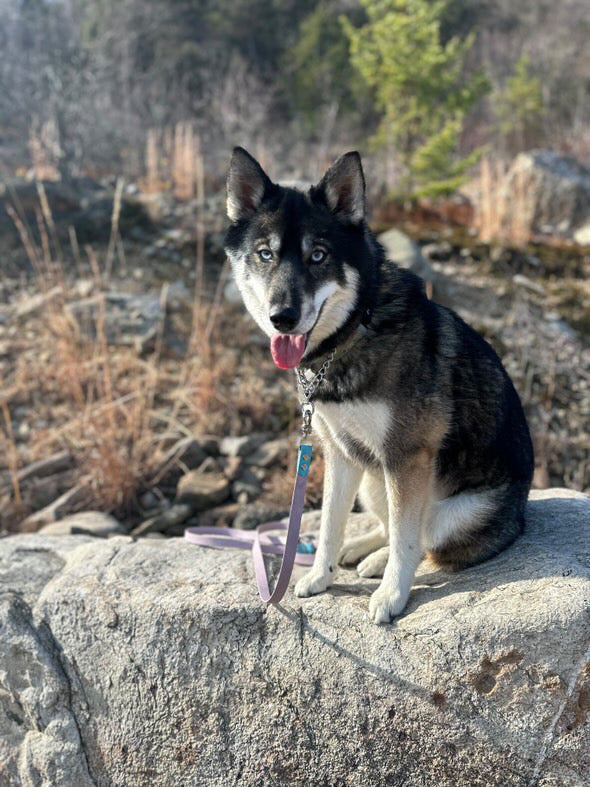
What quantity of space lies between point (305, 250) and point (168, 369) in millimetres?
4367

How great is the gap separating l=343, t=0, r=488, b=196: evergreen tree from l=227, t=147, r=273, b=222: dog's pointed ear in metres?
9.45

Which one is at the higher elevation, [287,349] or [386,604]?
[287,349]

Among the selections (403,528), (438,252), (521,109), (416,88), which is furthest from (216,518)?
(521,109)

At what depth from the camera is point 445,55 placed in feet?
41.5

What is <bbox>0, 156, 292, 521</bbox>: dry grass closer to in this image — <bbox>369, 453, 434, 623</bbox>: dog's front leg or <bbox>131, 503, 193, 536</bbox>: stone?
<bbox>131, 503, 193, 536</bbox>: stone

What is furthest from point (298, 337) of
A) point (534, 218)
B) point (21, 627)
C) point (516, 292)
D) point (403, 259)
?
point (534, 218)

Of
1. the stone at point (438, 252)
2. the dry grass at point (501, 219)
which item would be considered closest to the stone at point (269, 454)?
the stone at point (438, 252)

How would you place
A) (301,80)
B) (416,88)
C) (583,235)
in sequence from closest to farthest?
(583,235) < (416,88) < (301,80)

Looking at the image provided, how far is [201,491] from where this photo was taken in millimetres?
5422

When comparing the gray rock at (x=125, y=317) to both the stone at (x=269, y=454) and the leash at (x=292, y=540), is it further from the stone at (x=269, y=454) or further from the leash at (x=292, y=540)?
the leash at (x=292, y=540)

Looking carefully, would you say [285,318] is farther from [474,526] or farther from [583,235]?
[583,235]

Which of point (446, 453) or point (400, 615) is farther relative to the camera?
point (446, 453)

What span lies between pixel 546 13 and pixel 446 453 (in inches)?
1359

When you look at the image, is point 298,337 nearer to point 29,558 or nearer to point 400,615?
point 400,615
